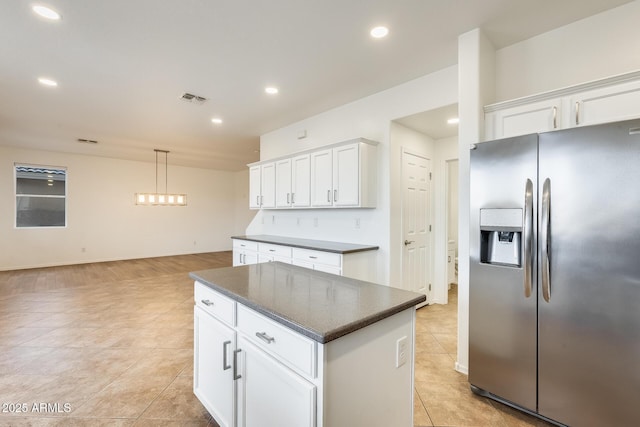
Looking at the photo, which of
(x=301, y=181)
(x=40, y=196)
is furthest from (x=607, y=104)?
(x=40, y=196)

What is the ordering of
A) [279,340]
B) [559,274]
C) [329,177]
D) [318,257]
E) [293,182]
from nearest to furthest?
[279,340] < [559,274] < [318,257] < [329,177] < [293,182]

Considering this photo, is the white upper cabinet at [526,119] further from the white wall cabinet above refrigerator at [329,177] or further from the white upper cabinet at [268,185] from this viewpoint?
the white upper cabinet at [268,185]

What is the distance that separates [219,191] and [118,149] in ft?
11.5

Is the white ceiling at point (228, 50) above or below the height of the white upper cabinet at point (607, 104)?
above

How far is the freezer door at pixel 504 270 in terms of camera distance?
73.4 inches

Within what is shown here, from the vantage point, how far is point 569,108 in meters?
1.99

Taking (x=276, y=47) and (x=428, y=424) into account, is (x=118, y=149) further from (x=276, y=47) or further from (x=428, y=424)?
(x=428, y=424)

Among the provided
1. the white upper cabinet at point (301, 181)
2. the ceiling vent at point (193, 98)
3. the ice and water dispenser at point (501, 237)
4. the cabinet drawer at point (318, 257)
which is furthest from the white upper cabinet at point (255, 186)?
the ice and water dispenser at point (501, 237)

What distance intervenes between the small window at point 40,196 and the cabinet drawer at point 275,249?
6.05 m

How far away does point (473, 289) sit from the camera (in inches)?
84.0

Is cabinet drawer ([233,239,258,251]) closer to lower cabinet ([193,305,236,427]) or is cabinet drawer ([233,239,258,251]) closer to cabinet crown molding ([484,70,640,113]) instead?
lower cabinet ([193,305,236,427])

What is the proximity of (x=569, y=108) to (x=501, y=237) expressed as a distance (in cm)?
97

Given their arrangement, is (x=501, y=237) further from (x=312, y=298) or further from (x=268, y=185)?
(x=268, y=185)

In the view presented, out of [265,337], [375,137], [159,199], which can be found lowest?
[265,337]
